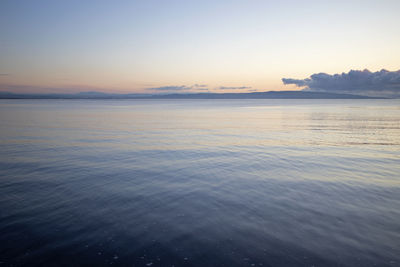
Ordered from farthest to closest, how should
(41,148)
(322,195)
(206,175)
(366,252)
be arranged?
1. (41,148)
2. (206,175)
3. (322,195)
4. (366,252)

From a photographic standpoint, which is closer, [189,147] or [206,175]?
[206,175]

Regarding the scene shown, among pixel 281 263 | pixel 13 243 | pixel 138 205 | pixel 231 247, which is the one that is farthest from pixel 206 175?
pixel 13 243

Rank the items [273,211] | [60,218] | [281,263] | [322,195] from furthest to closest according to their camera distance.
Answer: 1. [322,195]
2. [273,211]
3. [60,218]
4. [281,263]

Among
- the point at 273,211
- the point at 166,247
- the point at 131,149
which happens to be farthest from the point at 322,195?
the point at 131,149

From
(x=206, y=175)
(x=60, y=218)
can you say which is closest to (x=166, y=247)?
(x=60, y=218)

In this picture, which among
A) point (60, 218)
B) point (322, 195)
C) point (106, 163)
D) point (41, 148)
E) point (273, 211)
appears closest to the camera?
point (60, 218)

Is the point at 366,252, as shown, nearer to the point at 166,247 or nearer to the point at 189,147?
the point at 166,247

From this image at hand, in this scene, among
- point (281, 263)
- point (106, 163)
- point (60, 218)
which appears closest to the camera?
point (281, 263)

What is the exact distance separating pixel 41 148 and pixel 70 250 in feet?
60.3

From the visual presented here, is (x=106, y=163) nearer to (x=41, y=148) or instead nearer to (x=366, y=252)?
(x=41, y=148)

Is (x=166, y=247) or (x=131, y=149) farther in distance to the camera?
(x=131, y=149)

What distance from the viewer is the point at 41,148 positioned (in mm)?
21844

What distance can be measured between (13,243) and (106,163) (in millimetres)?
10086

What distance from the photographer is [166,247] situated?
7.41m
